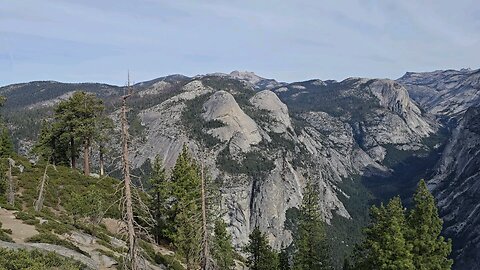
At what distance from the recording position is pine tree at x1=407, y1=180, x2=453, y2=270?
31561 millimetres

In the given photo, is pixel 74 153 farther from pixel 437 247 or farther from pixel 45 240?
pixel 437 247

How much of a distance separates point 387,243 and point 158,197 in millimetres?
25782

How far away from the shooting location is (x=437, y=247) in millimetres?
31844

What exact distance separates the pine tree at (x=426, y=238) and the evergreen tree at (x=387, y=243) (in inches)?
30.9

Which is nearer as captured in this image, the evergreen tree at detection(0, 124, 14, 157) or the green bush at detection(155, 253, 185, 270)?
the green bush at detection(155, 253, 185, 270)

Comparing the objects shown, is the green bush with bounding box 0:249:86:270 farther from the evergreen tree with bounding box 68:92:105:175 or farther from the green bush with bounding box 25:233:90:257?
the evergreen tree with bounding box 68:92:105:175

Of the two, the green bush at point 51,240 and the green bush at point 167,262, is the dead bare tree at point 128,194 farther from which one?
the green bush at point 167,262

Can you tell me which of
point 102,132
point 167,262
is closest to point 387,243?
point 167,262

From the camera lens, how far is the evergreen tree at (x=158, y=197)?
46875 mm

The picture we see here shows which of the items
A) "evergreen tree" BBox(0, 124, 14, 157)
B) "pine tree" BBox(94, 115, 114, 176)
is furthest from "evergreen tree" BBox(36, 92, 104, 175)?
"evergreen tree" BBox(0, 124, 14, 157)

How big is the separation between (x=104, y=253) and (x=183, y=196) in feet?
47.3

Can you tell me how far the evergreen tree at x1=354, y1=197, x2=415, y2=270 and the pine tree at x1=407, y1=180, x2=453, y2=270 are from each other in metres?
0.78

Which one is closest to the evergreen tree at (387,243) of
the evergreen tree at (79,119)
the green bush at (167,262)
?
the green bush at (167,262)

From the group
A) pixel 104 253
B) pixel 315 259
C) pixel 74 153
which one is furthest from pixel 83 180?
pixel 315 259
